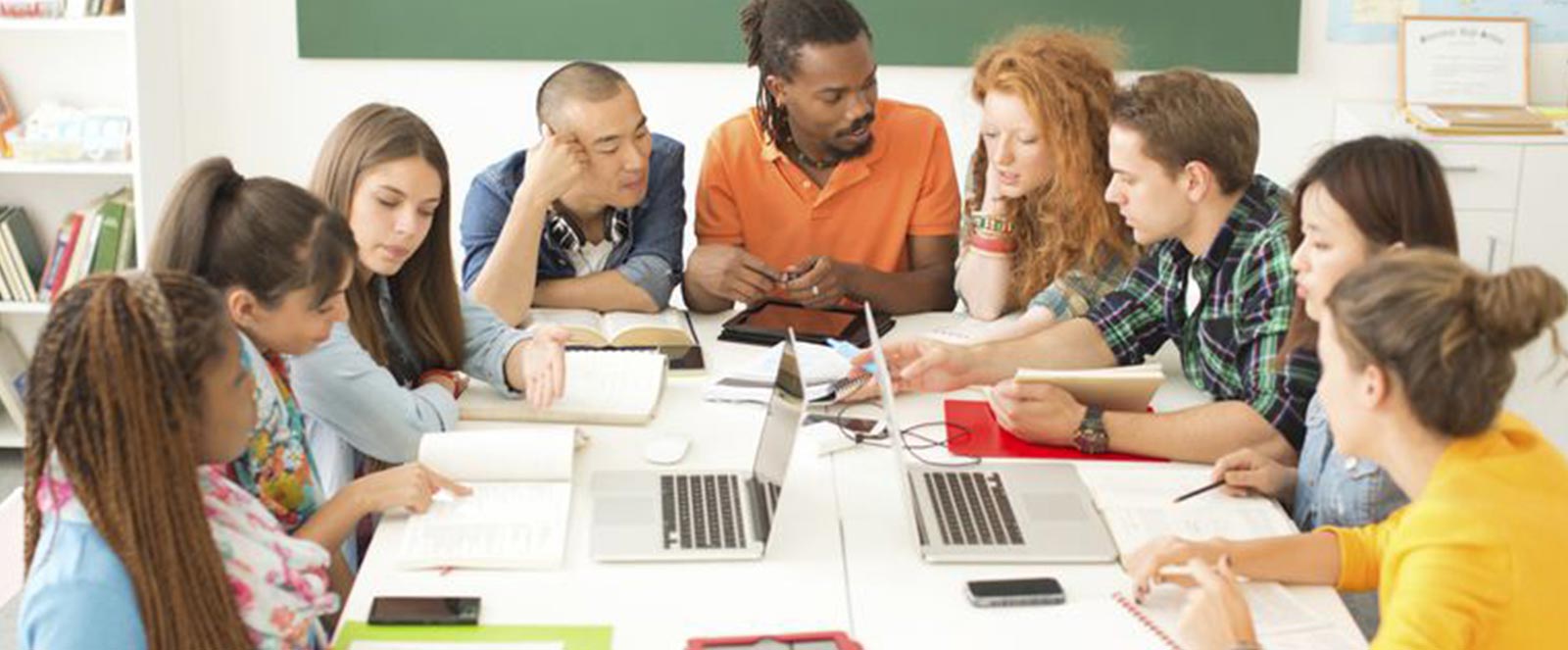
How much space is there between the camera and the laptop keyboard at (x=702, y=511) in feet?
6.88

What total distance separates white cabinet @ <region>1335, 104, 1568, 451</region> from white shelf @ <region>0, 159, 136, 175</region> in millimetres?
3180

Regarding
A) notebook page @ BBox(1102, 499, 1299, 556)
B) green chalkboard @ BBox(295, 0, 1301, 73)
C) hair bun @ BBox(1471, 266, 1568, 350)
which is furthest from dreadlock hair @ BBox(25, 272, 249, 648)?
green chalkboard @ BBox(295, 0, 1301, 73)

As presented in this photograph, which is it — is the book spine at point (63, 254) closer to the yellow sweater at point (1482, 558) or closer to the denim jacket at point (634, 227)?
the denim jacket at point (634, 227)

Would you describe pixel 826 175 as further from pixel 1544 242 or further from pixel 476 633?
pixel 1544 242

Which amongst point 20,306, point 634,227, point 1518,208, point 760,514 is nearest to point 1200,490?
point 760,514

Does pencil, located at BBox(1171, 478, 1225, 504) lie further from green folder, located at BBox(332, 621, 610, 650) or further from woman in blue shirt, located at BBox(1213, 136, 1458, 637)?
green folder, located at BBox(332, 621, 610, 650)

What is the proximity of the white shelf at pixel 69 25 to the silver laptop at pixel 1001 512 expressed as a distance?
265 cm

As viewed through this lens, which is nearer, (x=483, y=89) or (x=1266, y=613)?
(x=1266, y=613)

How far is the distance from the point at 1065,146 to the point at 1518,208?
189 cm

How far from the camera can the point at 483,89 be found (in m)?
4.69

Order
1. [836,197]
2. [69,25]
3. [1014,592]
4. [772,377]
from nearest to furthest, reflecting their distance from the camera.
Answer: [1014,592], [772,377], [836,197], [69,25]

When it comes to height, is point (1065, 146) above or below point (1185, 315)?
above

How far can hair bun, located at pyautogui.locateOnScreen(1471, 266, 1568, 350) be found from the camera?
1.60 m

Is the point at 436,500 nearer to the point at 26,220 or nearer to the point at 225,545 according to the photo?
the point at 225,545
